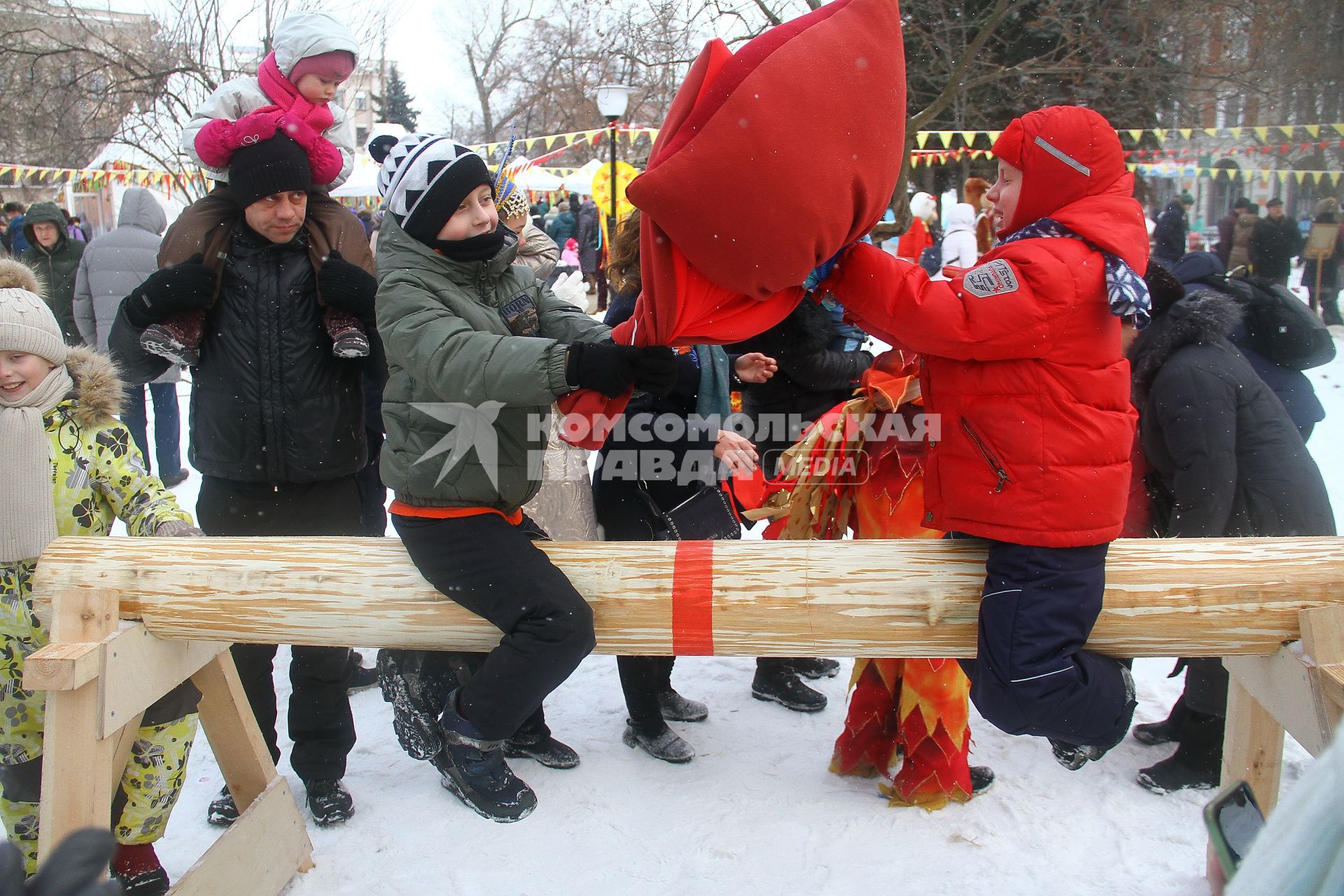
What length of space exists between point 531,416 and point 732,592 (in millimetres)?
656

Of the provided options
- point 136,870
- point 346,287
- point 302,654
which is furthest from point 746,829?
point 346,287

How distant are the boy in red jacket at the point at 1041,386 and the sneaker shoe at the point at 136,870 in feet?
7.59

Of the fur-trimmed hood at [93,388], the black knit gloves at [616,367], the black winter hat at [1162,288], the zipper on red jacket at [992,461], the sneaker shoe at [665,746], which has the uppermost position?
the black winter hat at [1162,288]

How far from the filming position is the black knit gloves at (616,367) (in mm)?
1921

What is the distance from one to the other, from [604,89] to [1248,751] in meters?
12.9

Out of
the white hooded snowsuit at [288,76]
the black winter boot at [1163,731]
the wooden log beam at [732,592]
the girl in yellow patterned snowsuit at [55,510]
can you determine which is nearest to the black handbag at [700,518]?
the wooden log beam at [732,592]

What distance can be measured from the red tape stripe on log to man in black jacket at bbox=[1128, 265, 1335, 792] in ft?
5.55

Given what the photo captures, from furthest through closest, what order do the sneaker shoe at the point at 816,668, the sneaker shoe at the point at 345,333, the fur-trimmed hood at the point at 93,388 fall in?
the sneaker shoe at the point at 816,668 → the sneaker shoe at the point at 345,333 → the fur-trimmed hood at the point at 93,388

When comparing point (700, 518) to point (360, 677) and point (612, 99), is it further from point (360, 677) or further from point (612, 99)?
point (612, 99)

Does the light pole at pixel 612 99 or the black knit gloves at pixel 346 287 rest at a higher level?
the light pole at pixel 612 99

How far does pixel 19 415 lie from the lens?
2.37 meters

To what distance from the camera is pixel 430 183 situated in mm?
2150

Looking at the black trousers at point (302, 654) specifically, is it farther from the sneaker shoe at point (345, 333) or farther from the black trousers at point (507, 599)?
the black trousers at point (507, 599)

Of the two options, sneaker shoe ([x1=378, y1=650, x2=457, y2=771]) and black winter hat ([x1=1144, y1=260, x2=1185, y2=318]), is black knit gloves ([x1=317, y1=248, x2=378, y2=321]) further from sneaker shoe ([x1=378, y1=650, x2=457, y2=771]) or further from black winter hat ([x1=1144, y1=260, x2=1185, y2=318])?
black winter hat ([x1=1144, y1=260, x2=1185, y2=318])
